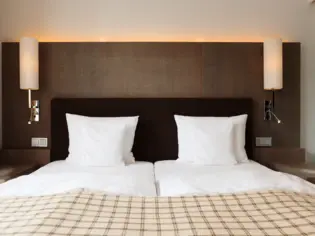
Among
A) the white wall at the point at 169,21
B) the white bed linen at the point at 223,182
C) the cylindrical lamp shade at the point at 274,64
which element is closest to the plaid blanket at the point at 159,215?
the white bed linen at the point at 223,182

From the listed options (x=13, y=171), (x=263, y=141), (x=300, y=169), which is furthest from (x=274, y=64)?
(x=13, y=171)

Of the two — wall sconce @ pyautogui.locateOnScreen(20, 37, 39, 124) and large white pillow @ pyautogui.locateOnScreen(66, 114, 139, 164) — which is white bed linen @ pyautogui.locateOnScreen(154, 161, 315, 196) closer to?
large white pillow @ pyautogui.locateOnScreen(66, 114, 139, 164)

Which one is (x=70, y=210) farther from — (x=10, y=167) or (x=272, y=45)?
(x=272, y=45)

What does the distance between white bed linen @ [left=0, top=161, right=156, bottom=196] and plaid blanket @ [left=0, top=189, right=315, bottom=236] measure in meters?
0.29

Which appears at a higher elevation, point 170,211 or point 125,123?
point 125,123

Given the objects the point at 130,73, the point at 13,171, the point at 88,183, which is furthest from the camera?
the point at 130,73

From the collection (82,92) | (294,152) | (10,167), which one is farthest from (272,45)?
(10,167)

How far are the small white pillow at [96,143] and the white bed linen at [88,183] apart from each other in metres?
0.21

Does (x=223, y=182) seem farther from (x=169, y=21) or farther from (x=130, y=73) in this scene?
(x=169, y=21)

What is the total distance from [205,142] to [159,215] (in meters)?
1.40

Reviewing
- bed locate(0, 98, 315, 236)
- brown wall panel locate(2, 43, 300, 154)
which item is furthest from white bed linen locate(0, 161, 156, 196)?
brown wall panel locate(2, 43, 300, 154)

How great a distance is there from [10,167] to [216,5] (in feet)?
7.75

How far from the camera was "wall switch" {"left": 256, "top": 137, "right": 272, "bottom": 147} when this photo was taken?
9.84 ft

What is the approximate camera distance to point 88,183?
6.19 ft
